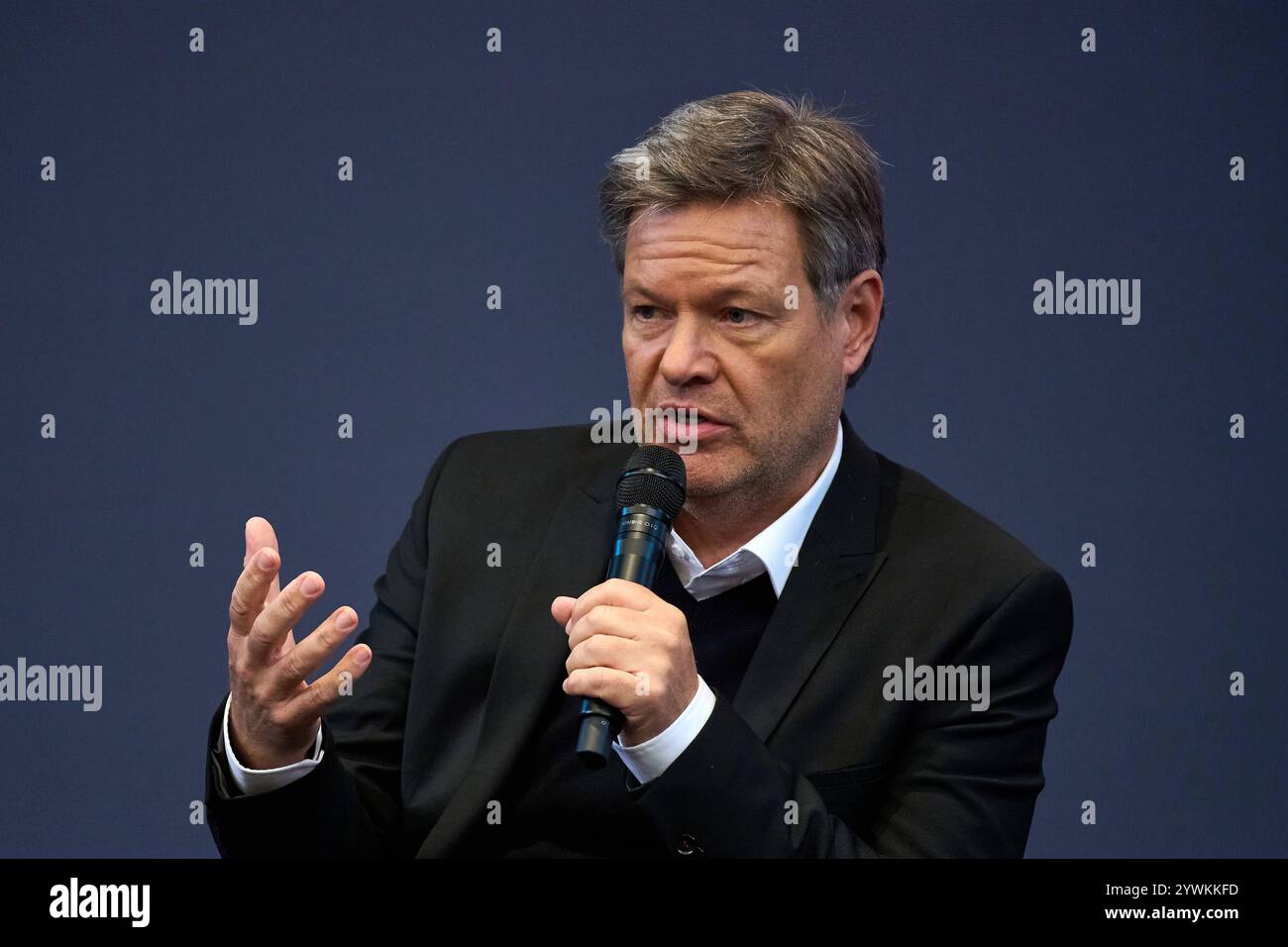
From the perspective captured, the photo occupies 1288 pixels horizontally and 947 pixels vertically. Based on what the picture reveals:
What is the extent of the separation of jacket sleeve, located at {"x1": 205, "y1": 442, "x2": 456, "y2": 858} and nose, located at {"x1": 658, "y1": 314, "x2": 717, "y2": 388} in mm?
500

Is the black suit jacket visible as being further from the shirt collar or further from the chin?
the chin

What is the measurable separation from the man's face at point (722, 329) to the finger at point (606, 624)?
46 centimetres

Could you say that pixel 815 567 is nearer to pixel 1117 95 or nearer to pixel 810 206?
pixel 810 206

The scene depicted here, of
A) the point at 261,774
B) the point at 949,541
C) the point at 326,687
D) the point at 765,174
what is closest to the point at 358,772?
the point at 261,774

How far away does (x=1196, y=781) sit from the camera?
9.85 ft

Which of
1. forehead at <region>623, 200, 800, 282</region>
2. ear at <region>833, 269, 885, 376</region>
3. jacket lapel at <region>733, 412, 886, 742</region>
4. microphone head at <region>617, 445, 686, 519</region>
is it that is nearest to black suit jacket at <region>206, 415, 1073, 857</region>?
jacket lapel at <region>733, 412, 886, 742</region>

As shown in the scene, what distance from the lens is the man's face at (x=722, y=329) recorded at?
2027mm

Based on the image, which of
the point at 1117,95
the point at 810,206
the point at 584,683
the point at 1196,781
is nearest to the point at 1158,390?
the point at 1117,95

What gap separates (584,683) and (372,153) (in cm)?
179

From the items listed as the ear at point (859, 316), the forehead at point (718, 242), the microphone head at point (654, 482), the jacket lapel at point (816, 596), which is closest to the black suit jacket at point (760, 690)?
the jacket lapel at point (816, 596)

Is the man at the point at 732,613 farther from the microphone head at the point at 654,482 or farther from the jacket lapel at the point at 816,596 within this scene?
the microphone head at the point at 654,482

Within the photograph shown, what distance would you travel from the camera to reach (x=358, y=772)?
84.1 inches

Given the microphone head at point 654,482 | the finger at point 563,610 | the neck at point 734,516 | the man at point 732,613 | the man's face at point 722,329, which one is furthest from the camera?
the neck at point 734,516

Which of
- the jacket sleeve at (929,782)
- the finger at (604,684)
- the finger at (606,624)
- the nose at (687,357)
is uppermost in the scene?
the nose at (687,357)
